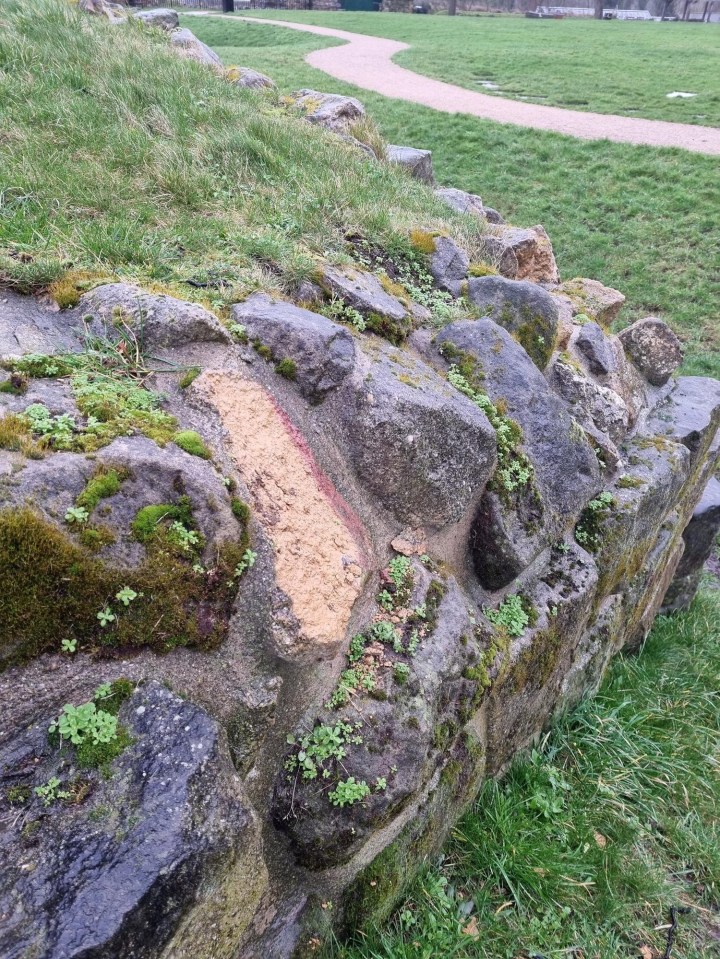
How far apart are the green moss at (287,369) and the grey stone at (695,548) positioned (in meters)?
4.29

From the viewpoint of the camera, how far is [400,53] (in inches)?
833

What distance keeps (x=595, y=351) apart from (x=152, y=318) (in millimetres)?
3145

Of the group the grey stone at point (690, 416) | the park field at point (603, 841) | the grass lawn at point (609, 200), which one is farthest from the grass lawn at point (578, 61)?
the park field at point (603, 841)

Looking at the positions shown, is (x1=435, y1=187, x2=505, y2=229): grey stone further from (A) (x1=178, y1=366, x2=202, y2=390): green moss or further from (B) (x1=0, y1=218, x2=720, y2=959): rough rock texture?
(A) (x1=178, y1=366, x2=202, y2=390): green moss

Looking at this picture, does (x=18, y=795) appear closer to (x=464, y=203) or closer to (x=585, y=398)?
(x=585, y=398)

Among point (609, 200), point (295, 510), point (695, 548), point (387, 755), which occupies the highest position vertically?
point (295, 510)

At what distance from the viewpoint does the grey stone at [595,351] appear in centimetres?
456

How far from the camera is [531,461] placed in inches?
137

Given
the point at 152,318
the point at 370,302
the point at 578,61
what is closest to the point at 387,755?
the point at 152,318

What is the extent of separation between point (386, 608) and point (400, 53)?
76.8 ft

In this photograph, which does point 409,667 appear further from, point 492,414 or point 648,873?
point 648,873

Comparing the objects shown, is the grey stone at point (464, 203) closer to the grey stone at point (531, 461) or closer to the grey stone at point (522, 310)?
the grey stone at point (522, 310)

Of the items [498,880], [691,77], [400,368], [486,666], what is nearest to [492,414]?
[400,368]

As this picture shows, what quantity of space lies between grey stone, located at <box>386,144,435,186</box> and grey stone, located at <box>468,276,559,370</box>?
360 cm
